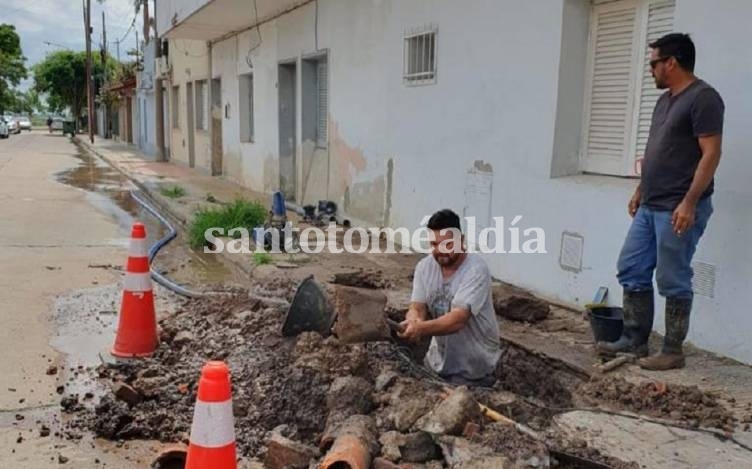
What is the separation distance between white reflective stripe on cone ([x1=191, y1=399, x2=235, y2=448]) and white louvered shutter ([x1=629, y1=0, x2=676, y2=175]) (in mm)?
3894

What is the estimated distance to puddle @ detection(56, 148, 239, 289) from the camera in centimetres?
751

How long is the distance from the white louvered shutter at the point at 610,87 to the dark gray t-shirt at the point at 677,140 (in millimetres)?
1140

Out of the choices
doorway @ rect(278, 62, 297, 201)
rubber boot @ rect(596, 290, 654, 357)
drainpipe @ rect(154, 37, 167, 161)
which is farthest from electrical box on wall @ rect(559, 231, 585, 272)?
drainpipe @ rect(154, 37, 167, 161)

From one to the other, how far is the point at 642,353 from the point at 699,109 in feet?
5.27

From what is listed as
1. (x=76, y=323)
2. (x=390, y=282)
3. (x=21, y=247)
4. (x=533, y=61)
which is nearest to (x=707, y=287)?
(x=533, y=61)

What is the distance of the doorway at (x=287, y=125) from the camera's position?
12.5 meters

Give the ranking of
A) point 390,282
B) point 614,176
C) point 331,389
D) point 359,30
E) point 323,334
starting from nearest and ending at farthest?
point 331,389 < point 323,334 < point 614,176 < point 390,282 < point 359,30

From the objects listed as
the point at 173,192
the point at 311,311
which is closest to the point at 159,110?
the point at 173,192

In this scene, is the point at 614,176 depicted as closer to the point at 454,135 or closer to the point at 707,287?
the point at 707,287

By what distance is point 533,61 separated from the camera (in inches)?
227

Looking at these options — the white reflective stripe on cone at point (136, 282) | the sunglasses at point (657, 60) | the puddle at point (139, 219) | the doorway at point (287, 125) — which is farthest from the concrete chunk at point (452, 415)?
the doorway at point (287, 125)

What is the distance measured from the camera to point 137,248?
4.80m

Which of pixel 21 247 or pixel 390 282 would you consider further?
pixel 21 247
